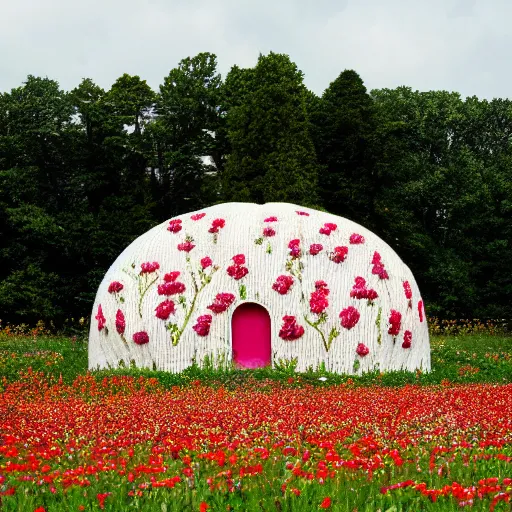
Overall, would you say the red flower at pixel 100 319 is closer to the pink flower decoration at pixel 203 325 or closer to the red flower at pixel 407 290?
the pink flower decoration at pixel 203 325

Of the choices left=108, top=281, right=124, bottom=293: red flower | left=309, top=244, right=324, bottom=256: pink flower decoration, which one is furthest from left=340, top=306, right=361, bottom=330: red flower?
left=108, top=281, right=124, bottom=293: red flower

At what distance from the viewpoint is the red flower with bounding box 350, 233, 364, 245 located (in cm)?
1885

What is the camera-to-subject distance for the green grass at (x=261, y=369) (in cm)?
1708

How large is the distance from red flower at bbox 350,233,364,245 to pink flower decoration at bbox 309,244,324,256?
0.95 m

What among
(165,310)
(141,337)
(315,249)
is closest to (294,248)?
(315,249)

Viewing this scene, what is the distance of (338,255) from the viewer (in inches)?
722

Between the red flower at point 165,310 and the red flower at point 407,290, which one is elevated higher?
the red flower at point 407,290

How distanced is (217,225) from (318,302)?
3.29 meters

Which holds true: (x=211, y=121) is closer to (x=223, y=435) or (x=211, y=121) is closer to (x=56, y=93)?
(x=56, y=93)

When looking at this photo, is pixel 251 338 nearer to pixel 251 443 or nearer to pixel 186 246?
pixel 186 246

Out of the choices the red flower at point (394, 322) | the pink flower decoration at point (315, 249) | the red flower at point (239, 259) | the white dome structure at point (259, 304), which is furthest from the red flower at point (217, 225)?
the red flower at point (394, 322)

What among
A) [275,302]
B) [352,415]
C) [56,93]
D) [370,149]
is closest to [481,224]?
[370,149]

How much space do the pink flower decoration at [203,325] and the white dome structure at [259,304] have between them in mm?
24

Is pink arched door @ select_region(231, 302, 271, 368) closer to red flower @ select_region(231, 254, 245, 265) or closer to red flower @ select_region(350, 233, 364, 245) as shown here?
red flower @ select_region(231, 254, 245, 265)
